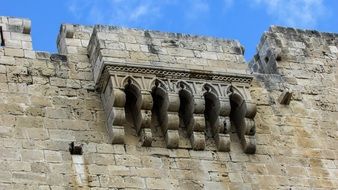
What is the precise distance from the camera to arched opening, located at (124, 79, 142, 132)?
1027 cm

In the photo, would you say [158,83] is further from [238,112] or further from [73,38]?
[73,38]

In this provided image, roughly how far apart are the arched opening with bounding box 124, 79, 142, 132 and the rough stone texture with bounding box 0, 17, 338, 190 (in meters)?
0.15

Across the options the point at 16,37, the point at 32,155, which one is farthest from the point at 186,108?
the point at 16,37

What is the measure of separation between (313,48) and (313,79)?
2.46 ft

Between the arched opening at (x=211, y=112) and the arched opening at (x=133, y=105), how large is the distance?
986 millimetres

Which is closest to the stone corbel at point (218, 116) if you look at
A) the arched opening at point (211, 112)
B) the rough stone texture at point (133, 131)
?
the arched opening at point (211, 112)

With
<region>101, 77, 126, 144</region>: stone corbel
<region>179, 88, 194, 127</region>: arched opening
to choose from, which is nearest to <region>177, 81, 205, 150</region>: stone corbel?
<region>179, 88, 194, 127</region>: arched opening

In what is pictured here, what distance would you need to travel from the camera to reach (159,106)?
10594 mm

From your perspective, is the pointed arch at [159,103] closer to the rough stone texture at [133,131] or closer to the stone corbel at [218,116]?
the rough stone texture at [133,131]

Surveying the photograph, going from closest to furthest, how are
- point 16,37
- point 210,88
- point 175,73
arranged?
point 175,73 < point 210,88 < point 16,37

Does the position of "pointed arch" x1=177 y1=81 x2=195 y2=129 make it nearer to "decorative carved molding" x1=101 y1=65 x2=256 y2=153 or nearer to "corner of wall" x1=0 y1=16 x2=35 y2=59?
"decorative carved molding" x1=101 y1=65 x2=256 y2=153

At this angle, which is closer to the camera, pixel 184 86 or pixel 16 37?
pixel 184 86

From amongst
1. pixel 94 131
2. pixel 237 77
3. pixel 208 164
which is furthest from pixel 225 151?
pixel 94 131

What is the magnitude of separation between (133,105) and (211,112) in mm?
1092
